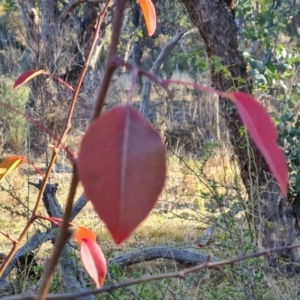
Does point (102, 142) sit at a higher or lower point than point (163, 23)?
lower

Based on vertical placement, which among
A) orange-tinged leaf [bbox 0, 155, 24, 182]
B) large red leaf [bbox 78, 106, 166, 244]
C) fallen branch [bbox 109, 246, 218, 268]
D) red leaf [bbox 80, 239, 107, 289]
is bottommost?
large red leaf [bbox 78, 106, 166, 244]

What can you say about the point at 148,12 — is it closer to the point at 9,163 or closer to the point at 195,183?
the point at 9,163

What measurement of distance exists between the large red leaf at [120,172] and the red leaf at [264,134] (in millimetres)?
57

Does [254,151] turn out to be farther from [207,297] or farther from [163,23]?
[163,23]

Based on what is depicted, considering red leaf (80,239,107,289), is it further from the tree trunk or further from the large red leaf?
the tree trunk

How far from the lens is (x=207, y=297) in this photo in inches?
92.7

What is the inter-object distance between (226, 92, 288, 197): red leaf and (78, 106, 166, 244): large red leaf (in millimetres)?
57

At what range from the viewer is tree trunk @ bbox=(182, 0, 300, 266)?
7.77 ft

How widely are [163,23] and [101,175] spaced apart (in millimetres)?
11965

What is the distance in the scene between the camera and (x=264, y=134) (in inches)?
13.4

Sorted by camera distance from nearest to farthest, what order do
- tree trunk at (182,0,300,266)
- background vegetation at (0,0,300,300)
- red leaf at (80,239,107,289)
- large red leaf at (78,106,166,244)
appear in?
large red leaf at (78,106,166,244)
red leaf at (80,239,107,289)
background vegetation at (0,0,300,300)
tree trunk at (182,0,300,266)

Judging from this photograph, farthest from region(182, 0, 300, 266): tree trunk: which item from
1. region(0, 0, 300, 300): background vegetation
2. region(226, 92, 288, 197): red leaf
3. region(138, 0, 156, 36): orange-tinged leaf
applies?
region(226, 92, 288, 197): red leaf

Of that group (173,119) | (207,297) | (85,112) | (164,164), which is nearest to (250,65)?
(207,297)

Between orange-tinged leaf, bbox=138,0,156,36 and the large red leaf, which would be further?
orange-tinged leaf, bbox=138,0,156,36
